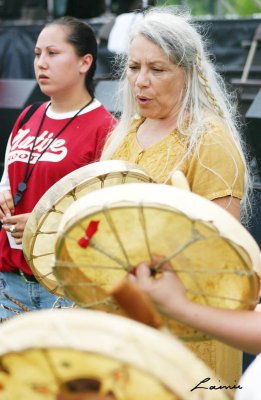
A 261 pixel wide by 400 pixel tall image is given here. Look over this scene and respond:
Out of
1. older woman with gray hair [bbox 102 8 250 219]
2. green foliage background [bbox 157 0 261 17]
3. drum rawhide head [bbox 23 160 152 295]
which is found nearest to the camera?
drum rawhide head [bbox 23 160 152 295]

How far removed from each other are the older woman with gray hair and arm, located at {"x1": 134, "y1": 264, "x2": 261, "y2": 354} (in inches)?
21.4

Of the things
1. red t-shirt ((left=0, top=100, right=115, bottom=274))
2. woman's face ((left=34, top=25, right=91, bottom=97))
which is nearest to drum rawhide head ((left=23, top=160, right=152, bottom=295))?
red t-shirt ((left=0, top=100, right=115, bottom=274))

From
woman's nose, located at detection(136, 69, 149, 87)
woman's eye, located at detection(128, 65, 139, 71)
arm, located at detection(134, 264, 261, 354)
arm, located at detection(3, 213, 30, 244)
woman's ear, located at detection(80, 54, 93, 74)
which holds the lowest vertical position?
arm, located at detection(3, 213, 30, 244)

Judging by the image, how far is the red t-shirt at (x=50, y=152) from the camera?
8.26 feet

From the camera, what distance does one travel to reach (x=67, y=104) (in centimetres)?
267

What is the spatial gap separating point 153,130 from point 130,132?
101 millimetres

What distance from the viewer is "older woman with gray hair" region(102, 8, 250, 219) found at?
6.42ft

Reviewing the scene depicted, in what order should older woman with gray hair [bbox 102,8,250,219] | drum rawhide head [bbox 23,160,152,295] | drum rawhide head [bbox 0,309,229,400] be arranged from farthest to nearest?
1. older woman with gray hair [bbox 102,8,250,219]
2. drum rawhide head [bbox 23,160,152,295]
3. drum rawhide head [bbox 0,309,229,400]

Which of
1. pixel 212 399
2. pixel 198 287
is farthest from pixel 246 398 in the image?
pixel 198 287

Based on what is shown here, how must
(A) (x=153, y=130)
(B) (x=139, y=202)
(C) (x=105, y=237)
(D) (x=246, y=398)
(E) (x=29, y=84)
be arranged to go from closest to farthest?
(D) (x=246, y=398) → (B) (x=139, y=202) → (C) (x=105, y=237) → (A) (x=153, y=130) → (E) (x=29, y=84)

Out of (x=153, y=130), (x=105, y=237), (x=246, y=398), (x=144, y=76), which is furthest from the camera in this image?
(x=153, y=130)

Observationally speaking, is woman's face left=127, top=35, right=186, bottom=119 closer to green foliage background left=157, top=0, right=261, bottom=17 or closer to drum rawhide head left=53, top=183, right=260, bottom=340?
drum rawhide head left=53, top=183, right=260, bottom=340

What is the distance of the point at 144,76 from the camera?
2.04 metres

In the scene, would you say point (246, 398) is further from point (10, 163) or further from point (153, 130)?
point (10, 163)
